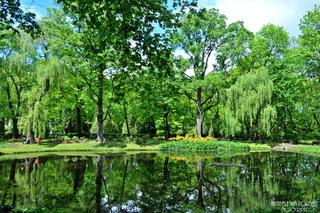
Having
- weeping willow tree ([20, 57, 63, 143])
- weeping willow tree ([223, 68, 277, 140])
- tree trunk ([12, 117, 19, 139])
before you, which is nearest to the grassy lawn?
weeping willow tree ([20, 57, 63, 143])

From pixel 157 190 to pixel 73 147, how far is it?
60.6 ft

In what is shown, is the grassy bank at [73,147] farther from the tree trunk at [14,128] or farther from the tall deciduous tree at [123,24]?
the tall deciduous tree at [123,24]

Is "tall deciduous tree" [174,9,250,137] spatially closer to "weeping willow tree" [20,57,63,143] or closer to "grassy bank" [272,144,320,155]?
"grassy bank" [272,144,320,155]

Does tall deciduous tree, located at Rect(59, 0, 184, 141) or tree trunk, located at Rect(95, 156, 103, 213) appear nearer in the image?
tall deciduous tree, located at Rect(59, 0, 184, 141)

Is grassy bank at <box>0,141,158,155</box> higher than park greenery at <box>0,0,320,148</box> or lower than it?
lower

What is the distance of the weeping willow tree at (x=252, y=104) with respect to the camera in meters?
29.5

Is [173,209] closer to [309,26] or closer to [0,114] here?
[309,26]

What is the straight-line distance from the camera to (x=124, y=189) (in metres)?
10.1

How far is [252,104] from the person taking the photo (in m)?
29.8

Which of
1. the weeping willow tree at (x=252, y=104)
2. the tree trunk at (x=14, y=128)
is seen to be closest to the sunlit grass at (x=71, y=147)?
the tree trunk at (x=14, y=128)

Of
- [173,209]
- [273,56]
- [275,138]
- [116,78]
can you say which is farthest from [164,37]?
[273,56]

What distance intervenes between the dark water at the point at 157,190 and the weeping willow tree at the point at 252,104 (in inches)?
612

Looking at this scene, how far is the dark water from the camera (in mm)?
7691

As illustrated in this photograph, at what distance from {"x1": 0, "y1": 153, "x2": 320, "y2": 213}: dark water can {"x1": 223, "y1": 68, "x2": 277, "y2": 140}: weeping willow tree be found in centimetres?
1556
